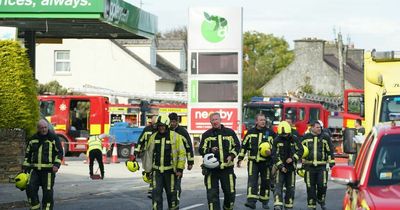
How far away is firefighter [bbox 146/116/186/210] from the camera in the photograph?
14.7 meters

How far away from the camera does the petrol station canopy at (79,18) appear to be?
22.3 metres

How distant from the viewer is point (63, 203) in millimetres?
19594

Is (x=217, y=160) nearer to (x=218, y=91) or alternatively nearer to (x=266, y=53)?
(x=218, y=91)

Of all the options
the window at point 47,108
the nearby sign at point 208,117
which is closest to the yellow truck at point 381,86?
the nearby sign at point 208,117

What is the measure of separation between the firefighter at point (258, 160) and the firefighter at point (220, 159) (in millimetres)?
2214

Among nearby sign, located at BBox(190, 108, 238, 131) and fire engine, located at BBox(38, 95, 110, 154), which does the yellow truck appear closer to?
nearby sign, located at BBox(190, 108, 238, 131)

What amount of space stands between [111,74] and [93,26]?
33400 millimetres

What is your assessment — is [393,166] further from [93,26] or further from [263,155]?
[93,26]

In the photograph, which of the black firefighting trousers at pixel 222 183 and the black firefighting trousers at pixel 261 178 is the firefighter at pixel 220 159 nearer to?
the black firefighting trousers at pixel 222 183

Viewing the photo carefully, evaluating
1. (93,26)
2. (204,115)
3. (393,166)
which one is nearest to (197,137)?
(204,115)

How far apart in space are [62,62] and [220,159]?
4441cm

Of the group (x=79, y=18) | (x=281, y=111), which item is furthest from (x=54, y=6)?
(x=281, y=111)

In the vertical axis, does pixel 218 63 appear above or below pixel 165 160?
above

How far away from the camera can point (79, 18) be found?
22641mm
